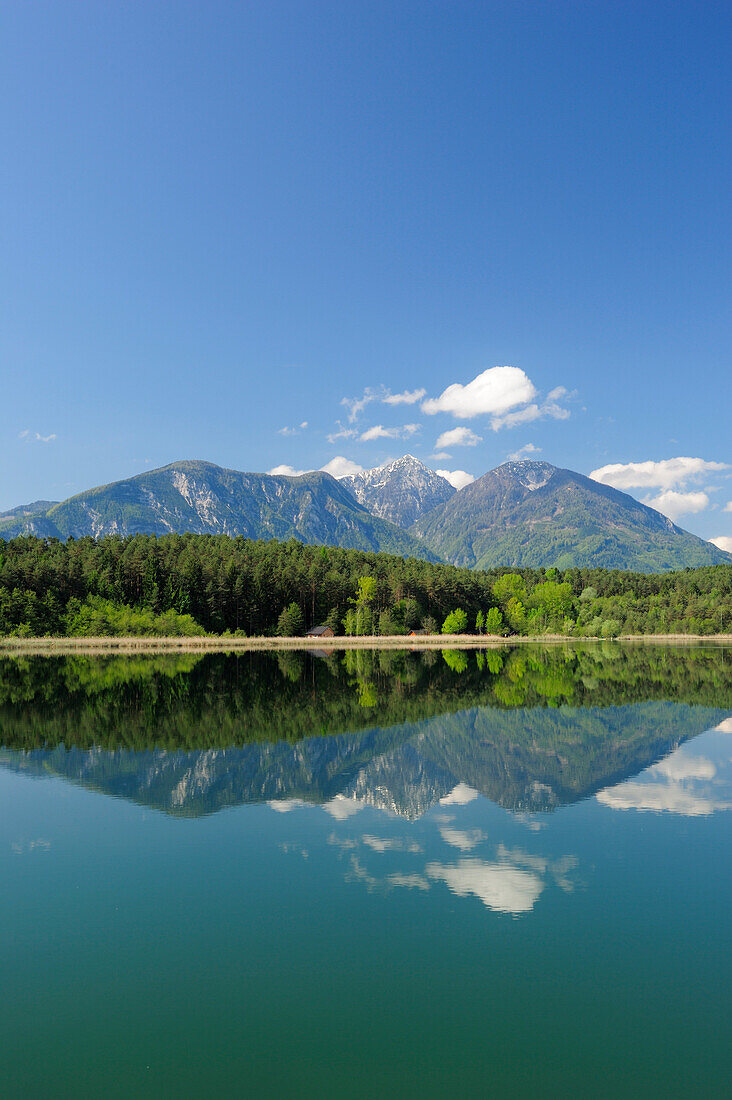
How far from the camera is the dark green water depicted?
8992mm

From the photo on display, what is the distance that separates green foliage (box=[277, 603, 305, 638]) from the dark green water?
117 m

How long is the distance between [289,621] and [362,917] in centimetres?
13826

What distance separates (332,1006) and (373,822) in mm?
9962

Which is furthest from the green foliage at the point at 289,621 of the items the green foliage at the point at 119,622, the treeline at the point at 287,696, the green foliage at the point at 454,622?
the treeline at the point at 287,696

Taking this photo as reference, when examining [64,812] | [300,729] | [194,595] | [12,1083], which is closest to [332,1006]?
[12,1083]

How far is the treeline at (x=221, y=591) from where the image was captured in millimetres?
123500

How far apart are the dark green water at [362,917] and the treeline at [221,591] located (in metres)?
97.8

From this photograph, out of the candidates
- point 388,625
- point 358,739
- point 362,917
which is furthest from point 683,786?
point 388,625

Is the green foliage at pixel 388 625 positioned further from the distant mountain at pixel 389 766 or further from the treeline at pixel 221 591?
the distant mountain at pixel 389 766

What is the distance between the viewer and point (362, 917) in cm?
1346

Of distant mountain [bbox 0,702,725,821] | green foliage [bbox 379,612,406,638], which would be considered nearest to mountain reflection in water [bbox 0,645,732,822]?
distant mountain [bbox 0,702,725,821]

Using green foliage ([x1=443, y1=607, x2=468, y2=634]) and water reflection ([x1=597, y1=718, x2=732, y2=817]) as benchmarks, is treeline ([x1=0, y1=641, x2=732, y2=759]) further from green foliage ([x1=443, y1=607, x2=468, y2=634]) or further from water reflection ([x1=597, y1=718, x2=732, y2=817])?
green foliage ([x1=443, y1=607, x2=468, y2=634])

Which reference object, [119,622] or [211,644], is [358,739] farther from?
[119,622]

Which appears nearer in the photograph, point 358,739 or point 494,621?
point 358,739
